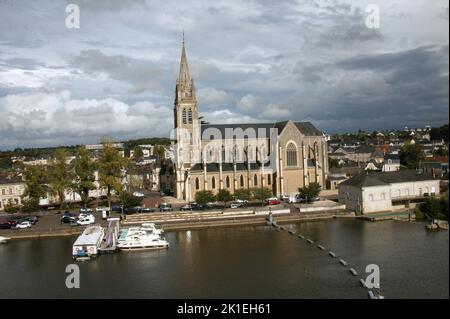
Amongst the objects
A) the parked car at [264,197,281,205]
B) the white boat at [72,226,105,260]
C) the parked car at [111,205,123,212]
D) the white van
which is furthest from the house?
the white boat at [72,226,105,260]

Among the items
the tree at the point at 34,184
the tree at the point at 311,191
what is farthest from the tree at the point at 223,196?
the tree at the point at 34,184

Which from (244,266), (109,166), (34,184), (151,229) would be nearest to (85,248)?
(151,229)

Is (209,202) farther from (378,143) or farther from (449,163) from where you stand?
(378,143)

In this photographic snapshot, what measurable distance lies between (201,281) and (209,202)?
61.4 ft

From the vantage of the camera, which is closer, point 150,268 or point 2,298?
point 2,298

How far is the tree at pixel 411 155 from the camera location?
155 ft

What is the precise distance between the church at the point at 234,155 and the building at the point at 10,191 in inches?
513

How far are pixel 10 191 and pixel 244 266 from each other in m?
28.7

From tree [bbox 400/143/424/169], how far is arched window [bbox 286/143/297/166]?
11.7m

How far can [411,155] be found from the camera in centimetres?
4962

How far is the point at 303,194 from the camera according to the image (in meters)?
39.0

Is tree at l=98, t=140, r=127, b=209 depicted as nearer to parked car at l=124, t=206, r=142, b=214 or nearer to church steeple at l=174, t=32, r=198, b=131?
parked car at l=124, t=206, r=142, b=214

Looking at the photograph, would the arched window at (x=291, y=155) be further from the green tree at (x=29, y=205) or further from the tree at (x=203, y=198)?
the green tree at (x=29, y=205)
